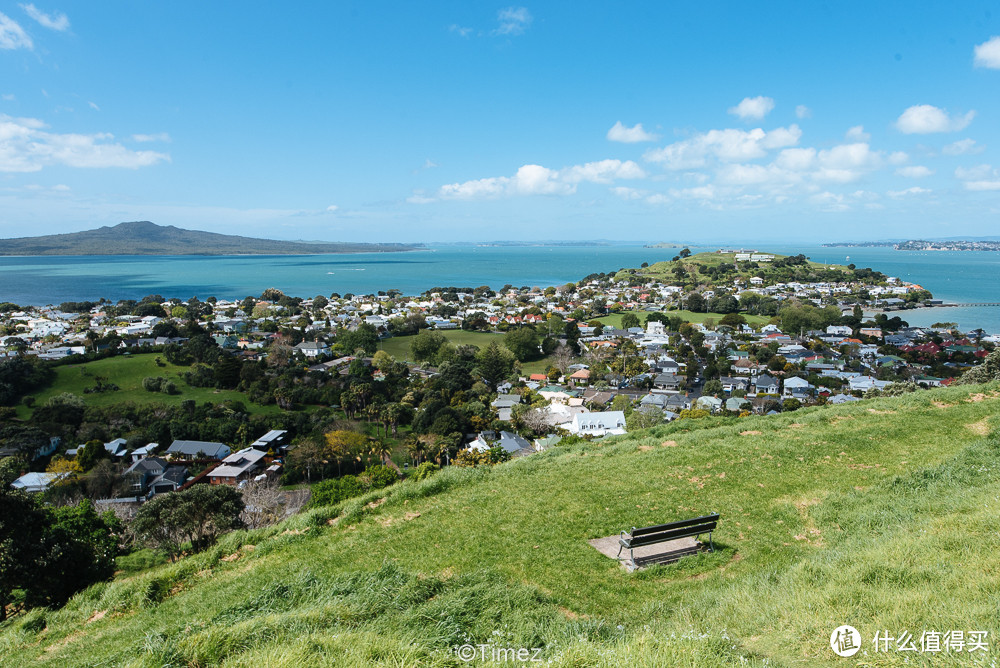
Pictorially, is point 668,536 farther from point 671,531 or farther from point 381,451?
point 381,451

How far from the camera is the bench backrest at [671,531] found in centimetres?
504

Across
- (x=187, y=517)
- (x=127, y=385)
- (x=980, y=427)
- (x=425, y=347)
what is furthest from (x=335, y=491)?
(x=425, y=347)

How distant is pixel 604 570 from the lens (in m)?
5.04

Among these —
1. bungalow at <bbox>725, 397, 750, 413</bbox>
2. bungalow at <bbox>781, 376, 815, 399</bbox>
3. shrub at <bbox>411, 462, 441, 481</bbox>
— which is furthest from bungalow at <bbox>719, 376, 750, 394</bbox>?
shrub at <bbox>411, 462, 441, 481</bbox>

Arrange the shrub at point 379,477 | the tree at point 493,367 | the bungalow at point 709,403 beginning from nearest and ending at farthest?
the shrub at point 379,477 < the bungalow at point 709,403 < the tree at point 493,367

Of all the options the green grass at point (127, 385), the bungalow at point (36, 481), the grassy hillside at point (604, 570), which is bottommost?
the bungalow at point (36, 481)

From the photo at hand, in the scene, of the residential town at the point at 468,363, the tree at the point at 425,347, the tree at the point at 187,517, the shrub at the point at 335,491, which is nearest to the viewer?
the tree at the point at 187,517

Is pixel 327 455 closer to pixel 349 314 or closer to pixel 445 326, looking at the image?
pixel 445 326

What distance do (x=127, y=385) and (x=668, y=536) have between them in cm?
4513

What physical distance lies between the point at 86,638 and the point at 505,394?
34.2m

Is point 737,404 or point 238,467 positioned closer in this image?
point 238,467

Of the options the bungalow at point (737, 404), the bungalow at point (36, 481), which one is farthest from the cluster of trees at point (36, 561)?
the bungalow at point (737, 404)

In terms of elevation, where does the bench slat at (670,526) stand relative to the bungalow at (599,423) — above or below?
above

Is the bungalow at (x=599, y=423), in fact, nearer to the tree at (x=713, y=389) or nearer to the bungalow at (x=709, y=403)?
the bungalow at (x=709, y=403)
